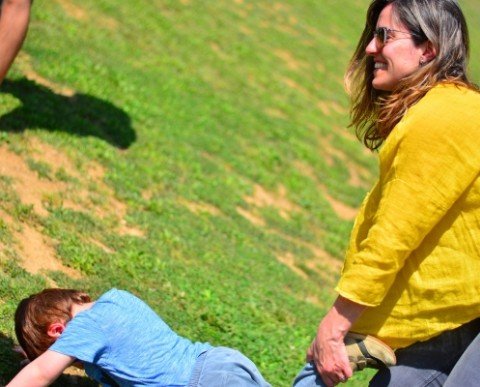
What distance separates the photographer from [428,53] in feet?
9.41

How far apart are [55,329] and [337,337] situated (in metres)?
1.26

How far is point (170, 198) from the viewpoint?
7.38 m

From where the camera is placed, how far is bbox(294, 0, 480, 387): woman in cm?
268

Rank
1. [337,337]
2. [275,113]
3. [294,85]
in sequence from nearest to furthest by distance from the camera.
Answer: [337,337] → [275,113] → [294,85]

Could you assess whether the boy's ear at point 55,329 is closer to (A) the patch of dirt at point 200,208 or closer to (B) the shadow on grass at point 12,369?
(B) the shadow on grass at point 12,369

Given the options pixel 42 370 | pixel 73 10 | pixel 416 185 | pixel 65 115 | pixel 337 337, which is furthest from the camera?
pixel 73 10

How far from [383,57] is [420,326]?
3.08 feet

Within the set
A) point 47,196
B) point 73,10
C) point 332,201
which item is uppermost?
point 47,196

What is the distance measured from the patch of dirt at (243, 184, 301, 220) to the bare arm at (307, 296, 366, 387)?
589cm

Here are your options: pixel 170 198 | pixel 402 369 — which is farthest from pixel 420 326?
pixel 170 198

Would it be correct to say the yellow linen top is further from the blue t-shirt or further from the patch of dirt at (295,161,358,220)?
the patch of dirt at (295,161,358,220)

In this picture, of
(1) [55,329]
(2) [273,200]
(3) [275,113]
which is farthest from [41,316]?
(3) [275,113]

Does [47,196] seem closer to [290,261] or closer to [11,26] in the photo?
[11,26]

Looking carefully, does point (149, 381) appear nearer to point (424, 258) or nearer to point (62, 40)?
point (424, 258)
